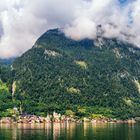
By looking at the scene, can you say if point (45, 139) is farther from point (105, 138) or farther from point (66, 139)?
point (105, 138)

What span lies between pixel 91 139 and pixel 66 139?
934 centimetres

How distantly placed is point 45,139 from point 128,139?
30.5 meters

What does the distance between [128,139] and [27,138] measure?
3726 cm

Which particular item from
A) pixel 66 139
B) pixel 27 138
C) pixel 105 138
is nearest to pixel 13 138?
pixel 27 138

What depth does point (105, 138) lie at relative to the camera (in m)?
156

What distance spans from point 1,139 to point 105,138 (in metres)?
38.7

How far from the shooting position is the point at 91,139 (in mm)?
152250

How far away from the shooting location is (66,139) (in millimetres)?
150500

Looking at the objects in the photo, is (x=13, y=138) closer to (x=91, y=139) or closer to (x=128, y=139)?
(x=91, y=139)

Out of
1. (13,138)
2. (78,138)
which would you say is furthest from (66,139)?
(13,138)

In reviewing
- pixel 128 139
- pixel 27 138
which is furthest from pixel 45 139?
pixel 128 139

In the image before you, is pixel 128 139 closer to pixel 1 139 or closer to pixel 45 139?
pixel 45 139

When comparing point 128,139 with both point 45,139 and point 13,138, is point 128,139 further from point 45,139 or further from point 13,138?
point 13,138

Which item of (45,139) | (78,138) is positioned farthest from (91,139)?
(45,139)
